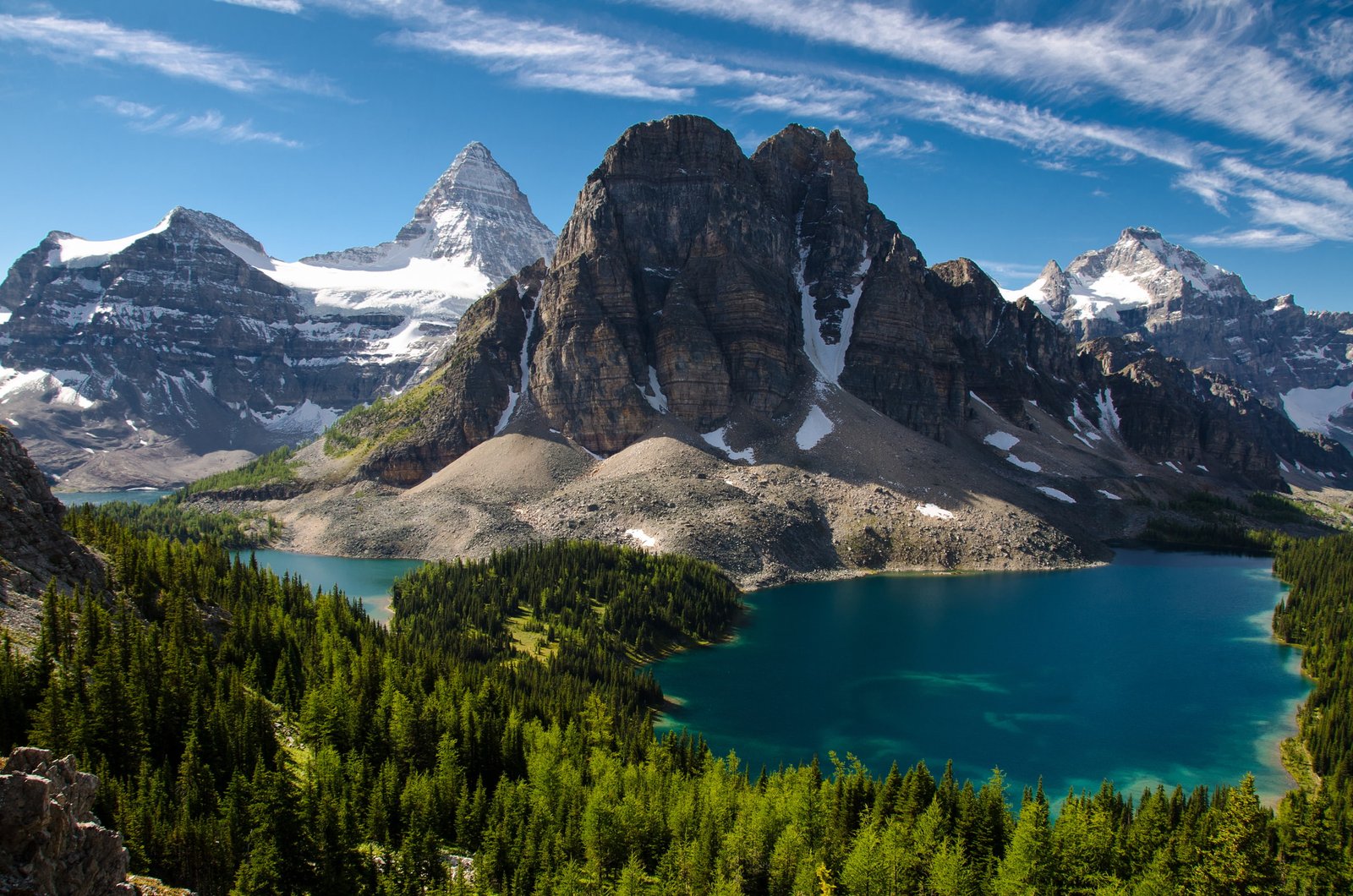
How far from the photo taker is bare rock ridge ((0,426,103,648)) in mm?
41500

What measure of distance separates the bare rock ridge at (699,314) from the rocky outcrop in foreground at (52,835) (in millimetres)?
124875

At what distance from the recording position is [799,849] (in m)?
36.2

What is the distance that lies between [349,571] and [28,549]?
7228cm

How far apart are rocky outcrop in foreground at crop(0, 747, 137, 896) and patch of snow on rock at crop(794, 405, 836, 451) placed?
4947 inches

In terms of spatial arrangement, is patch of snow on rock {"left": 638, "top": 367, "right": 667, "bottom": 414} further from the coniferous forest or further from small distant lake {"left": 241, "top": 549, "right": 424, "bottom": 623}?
the coniferous forest

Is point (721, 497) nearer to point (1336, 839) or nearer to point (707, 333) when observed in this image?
point (707, 333)

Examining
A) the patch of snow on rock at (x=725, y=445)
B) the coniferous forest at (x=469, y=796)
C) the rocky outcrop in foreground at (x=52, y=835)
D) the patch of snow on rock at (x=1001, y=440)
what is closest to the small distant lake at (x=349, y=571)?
the coniferous forest at (x=469, y=796)

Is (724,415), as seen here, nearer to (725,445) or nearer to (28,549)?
(725,445)

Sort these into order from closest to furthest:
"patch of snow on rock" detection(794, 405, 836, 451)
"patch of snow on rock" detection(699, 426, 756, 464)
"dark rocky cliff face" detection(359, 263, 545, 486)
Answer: "patch of snow on rock" detection(699, 426, 756, 464), "patch of snow on rock" detection(794, 405, 836, 451), "dark rocky cliff face" detection(359, 263, 545, 486)

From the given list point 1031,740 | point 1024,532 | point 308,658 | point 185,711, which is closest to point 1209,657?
point 1031,740

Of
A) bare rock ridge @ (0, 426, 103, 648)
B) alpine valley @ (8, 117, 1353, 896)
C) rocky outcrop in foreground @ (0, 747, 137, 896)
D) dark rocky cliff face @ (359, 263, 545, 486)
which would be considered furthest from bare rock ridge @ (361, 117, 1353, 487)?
rocky outcrop in foreground @ (0, 747, 137, 896)

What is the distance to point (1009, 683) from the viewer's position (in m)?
73.7

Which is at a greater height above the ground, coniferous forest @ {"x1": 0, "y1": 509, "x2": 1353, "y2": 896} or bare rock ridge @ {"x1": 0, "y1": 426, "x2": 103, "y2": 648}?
bare rock ridge @ {"x1": 0, "y1": 426, "x2": 103, "y2": 648}

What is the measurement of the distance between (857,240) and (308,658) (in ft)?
496
